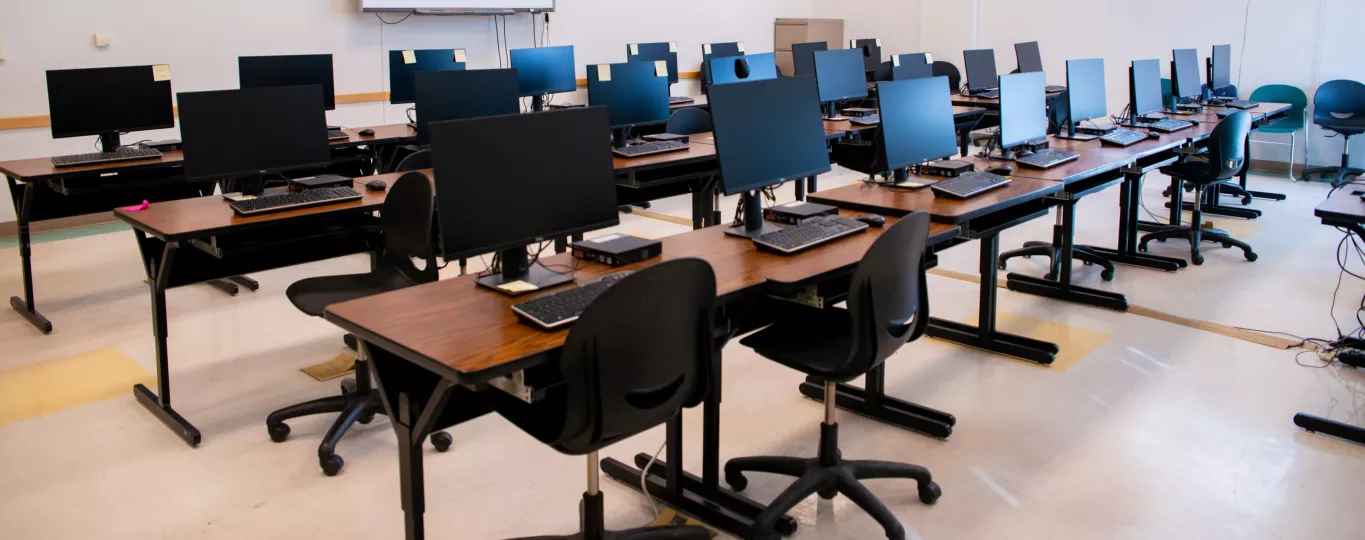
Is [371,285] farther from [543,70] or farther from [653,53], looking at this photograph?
[653,53]

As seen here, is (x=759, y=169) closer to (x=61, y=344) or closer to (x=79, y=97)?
(x=61, y=344)

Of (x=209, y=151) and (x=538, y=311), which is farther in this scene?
(x=209, y=151)

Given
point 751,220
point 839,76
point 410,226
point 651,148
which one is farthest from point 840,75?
point 410,226

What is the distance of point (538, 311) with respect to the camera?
82.8 inches

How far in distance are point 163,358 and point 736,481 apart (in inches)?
78.9

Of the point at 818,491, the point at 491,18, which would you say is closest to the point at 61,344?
the point at 818,491

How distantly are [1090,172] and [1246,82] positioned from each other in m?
5.47

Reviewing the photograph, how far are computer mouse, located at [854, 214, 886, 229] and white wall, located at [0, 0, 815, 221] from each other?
5.37 m

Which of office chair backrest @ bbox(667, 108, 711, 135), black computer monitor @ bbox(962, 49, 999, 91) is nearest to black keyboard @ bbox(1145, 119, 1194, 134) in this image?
black computer monitor @ bbox(962, 49, 999, 91)

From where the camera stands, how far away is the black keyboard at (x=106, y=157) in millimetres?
4500

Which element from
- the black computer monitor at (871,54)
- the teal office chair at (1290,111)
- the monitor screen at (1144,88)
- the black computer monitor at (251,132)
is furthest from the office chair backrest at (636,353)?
the teal office chair at (1290,111)

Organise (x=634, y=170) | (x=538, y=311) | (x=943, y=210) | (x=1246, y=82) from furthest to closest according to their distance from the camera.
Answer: (x=1246, y=82)
(x=634, y=170)
(x=943, y=210)
(x=538, y=311)

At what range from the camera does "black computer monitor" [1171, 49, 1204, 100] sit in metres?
6.66

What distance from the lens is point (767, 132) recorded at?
2971mm
